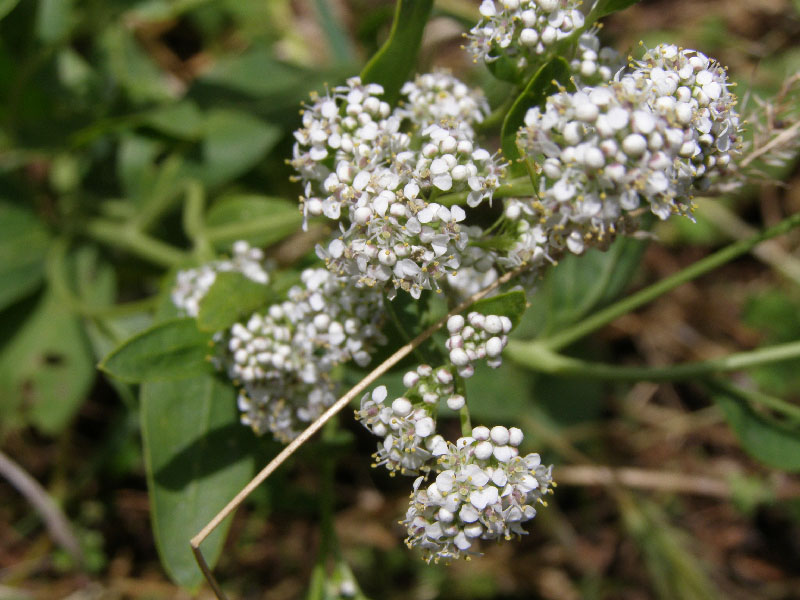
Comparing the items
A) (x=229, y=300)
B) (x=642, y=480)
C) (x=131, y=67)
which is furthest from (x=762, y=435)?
(x=131, y=67)

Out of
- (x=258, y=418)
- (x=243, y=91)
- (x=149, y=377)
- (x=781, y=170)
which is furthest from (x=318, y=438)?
(x=781, y=170)

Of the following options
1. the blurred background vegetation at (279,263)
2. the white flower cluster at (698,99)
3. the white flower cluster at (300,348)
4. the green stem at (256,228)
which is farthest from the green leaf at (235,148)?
the white flower cluster at (698,99)

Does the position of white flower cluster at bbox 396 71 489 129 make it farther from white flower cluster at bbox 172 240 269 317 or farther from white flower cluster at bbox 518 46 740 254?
white flower cluster at bbox 172 240 269 317

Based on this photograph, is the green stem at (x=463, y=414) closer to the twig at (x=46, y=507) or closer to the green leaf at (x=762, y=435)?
the green leaf at (x=762, y=435)

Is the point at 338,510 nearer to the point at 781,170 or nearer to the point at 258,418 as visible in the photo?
the point at 258,418

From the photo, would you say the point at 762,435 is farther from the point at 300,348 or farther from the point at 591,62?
the point at 300,348

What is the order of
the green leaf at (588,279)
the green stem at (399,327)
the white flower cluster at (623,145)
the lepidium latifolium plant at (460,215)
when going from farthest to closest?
the green leaf at (588,279) < the green stem at (399,327) < the lepidium latifolium plant at (460,215) < the white flower cluster at (623,145)
